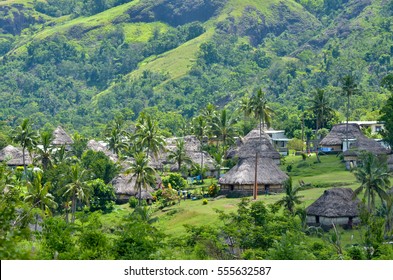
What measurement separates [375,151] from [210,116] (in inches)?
1241

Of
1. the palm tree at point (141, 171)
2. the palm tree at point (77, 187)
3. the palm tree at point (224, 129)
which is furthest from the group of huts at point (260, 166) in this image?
the palm tree at point (77, 187)

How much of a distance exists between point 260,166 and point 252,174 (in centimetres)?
220

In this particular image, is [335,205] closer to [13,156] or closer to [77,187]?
[77,187]

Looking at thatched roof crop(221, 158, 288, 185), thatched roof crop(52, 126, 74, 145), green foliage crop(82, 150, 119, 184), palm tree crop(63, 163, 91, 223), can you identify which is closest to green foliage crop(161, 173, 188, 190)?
green foliage crop(82, 150, 119, 184)

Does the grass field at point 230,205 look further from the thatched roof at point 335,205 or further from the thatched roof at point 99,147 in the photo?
the thatched roof at point 99,147

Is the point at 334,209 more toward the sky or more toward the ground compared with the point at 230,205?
more toward the sky

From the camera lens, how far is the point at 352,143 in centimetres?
11594

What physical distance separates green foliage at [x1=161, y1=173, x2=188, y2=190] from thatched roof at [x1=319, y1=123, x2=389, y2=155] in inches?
750

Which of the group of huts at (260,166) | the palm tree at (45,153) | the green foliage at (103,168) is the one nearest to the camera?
the group of huts at (260,166)

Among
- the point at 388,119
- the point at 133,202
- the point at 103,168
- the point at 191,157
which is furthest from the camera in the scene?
the point at 191,157

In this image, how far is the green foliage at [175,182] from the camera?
4301 inches

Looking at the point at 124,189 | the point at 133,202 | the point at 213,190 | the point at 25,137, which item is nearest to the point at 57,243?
the point at 213,190
